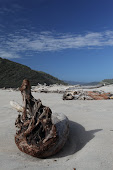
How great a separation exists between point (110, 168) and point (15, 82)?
61.2 feet

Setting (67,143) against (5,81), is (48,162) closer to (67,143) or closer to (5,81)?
(67,143)

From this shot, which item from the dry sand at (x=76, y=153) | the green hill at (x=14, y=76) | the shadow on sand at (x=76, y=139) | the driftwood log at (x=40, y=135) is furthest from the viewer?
the green hill at (x=14, y=76)

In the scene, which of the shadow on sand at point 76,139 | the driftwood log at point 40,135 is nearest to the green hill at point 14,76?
the shadow on sand at point 76,139

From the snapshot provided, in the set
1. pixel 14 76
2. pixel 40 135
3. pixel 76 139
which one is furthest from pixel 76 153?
pixel 14 76

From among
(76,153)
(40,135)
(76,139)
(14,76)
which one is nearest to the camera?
(40,135)

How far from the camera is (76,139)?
3377mm

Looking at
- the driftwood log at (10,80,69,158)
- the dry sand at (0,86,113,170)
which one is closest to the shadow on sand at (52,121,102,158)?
the dry sand at (0,86,113,170)

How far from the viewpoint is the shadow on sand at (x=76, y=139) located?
2.92 metres

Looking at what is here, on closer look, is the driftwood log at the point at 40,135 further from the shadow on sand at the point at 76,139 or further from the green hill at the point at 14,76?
the green hill at the point at 14,76

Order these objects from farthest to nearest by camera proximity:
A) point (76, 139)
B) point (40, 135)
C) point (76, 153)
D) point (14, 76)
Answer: point (14, 76) → point (76, 139) → point (76, 153) → point (40, 135)

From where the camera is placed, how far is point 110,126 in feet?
12.8

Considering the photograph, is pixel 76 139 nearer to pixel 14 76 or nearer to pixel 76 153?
pixel 76 153

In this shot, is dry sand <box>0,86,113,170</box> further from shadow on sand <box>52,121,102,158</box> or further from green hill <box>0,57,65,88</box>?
green hill <box>0,57,65,88</box>

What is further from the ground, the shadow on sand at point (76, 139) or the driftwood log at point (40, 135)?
the driftwood log at point (40, 135)
